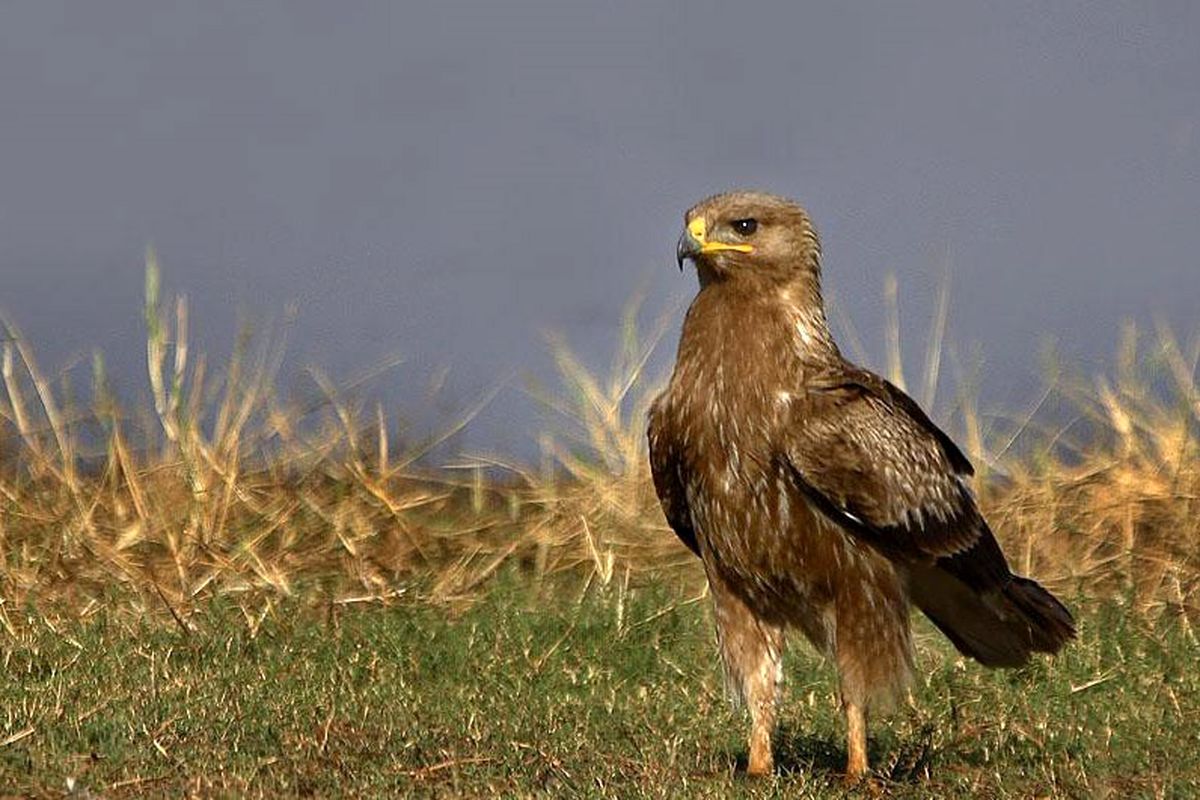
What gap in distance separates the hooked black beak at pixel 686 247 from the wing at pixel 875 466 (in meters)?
0.67

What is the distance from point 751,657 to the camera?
279 inches

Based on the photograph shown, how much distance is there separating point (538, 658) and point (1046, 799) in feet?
10.00

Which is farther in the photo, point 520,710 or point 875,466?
point 520,710

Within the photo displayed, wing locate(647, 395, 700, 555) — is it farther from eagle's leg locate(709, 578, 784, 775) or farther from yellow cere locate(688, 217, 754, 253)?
yellow cere locate(688, 217, 754, 253)

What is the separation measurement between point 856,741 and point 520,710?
1701mm

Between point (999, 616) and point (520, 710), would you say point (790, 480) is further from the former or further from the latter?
point (520, 710)

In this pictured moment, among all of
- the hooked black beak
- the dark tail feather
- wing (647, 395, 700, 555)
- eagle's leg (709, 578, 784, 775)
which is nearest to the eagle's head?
the hooked black beak

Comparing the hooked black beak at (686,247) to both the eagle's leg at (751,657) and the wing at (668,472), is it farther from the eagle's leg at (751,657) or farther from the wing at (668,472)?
the eagle's leg at (751,657)

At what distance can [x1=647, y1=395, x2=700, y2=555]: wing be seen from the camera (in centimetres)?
712

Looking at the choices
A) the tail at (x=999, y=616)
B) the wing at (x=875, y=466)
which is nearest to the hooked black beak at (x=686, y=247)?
the wing at (x=875, y=466)

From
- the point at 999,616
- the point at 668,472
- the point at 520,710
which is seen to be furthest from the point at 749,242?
the point at 520,710

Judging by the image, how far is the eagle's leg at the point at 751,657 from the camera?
23.1ft

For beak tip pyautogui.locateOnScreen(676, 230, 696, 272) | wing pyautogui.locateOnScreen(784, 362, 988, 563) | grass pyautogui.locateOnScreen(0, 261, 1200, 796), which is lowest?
grass pyautogui.locateOnScreen(0, 261, 1200, 796)

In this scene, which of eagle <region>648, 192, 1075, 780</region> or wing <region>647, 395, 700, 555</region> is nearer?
eagle <region>648, 192, 1075, 780</region>
